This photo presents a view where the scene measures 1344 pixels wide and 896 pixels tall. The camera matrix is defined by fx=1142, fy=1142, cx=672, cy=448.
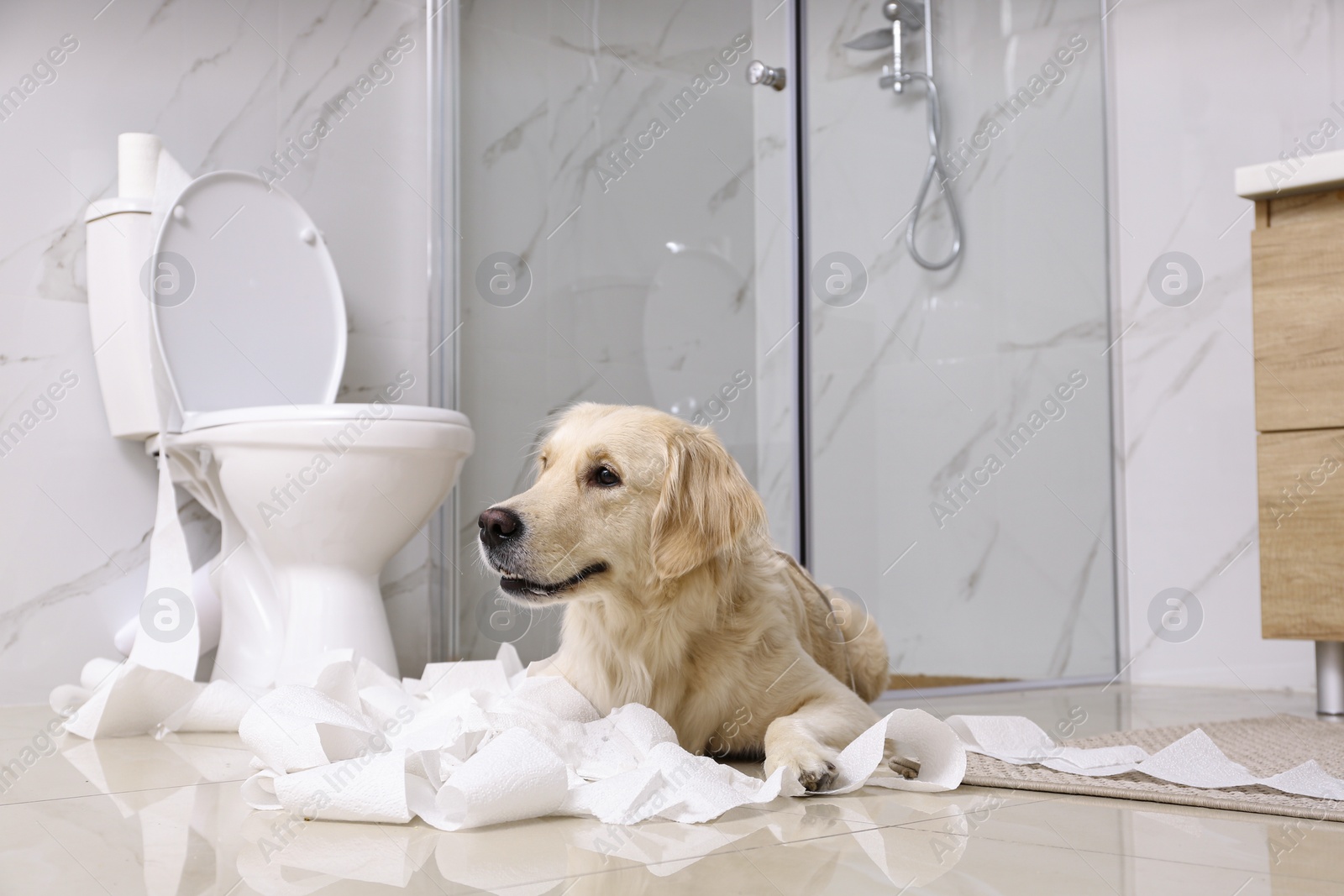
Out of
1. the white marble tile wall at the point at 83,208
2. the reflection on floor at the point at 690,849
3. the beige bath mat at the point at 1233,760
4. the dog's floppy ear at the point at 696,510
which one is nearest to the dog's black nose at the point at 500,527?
the dog's floppy ear at the point at 696,510

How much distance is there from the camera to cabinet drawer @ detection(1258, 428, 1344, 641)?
2.37 m

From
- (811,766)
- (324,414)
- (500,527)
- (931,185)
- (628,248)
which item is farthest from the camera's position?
(931,185)

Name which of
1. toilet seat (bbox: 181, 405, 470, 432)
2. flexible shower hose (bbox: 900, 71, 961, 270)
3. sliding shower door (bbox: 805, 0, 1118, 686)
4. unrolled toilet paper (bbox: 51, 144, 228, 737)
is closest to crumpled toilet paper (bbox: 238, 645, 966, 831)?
unrolled toilet paper (bbox: 51, 144, 228, 737)

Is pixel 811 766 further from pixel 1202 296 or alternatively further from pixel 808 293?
pixel 1202 296

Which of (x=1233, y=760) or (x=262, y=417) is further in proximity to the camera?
(x=262, y=417)

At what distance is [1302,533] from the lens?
2.41 metres

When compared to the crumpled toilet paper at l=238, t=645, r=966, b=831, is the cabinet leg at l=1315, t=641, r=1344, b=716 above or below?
below

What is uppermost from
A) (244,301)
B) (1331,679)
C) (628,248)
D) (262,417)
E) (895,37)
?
(895,37)

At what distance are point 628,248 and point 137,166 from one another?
1.24 m

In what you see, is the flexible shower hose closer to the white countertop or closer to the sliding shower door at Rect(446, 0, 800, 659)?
the sliding shower door at Rect(446, 0, 800, 659)

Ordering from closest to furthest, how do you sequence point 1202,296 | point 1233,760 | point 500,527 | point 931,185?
point 500,527, point 1233,760, point 931,185, point 1202,296

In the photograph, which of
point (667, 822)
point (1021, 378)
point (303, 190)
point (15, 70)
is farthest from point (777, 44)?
point (667, 822)

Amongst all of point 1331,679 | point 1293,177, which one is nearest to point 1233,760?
point 1331,679

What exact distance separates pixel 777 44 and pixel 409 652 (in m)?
1.95
